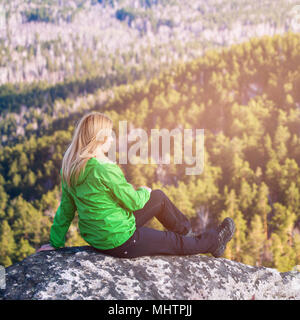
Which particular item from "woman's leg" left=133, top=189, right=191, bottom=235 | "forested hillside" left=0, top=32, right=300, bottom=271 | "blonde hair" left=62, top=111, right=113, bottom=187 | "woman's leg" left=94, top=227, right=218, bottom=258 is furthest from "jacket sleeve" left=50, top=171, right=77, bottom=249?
"forested hillside" left=0, top=32, right=300, bottom=271

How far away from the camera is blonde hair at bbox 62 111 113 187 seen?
253cm

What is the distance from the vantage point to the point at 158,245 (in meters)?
2.76

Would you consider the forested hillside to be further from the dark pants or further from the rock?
the rock

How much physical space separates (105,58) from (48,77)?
2572cm

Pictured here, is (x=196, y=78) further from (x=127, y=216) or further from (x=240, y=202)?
(x=127, y=216)

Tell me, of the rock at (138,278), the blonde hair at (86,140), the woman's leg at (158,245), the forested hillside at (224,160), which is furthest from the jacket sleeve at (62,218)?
the forested hillside at (224,160)

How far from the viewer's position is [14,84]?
432 feet

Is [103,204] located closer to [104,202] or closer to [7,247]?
[104,202]

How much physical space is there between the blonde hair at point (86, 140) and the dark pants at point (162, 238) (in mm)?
739

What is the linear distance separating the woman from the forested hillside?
15444 millimetres

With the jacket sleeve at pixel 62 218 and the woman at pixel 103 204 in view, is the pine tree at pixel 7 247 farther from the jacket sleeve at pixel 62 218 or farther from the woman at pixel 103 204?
the woman at pixel 103 204

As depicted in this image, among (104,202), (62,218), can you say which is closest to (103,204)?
(104,202)

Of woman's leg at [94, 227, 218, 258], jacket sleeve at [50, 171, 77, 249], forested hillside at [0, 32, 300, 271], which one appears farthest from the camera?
forested hillside at [0, 32, 300, 271]
